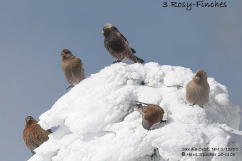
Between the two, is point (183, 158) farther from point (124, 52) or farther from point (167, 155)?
point (124, 52)

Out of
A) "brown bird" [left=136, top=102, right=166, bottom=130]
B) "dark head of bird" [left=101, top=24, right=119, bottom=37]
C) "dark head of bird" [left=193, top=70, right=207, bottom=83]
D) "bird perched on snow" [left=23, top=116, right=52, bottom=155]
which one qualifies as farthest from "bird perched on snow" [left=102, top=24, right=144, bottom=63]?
"brown bird" [left=136, top=102, right=166, bottom=130]

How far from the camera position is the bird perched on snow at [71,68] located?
45.3 feet

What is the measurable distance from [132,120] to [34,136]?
11.2 ft

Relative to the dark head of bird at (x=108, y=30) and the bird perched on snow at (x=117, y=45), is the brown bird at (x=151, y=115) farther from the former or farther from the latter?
the dark head of bird at (x=108, y=30)

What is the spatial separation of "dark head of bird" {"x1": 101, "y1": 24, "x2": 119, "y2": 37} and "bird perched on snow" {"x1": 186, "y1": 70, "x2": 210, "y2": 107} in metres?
2.64

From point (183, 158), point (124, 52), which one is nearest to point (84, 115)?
point (183, 158)

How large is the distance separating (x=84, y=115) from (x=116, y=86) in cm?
96

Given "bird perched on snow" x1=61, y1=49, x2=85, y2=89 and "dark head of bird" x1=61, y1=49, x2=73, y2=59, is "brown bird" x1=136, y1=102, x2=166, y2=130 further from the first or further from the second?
"dark head of bird" x1=61, y1=49, x2=73, y2=59

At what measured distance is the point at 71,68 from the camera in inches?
547

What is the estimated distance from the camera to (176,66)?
43.4 ft

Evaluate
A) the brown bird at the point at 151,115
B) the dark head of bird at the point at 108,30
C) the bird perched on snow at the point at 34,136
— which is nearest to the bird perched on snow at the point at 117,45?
the dark head of bird at the point at 108,30

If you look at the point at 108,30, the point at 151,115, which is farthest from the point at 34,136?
the point at 151,115

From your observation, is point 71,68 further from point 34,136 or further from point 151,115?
point 151,115

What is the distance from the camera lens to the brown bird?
11.1 meters
